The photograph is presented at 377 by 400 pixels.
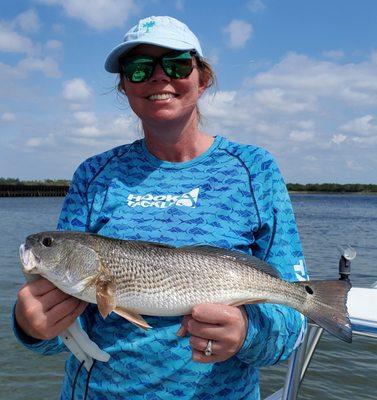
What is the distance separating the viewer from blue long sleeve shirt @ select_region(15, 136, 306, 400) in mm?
2484

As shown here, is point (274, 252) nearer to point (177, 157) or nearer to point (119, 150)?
point (177, 157)

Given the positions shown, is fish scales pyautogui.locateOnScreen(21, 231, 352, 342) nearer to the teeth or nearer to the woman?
the woman

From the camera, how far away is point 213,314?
2.22 m

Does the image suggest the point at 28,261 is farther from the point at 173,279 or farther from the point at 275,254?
the point at 275,254

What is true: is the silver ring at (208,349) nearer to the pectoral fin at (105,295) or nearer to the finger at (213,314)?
the finger at (213,314)

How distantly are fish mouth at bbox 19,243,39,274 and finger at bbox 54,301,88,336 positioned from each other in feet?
0.94

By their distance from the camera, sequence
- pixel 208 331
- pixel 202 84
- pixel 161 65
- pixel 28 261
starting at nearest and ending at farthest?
pixel 208 331 < pixel 28 261 < pixel 161 65 < pixel 202 84

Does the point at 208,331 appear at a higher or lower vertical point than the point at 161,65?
lower

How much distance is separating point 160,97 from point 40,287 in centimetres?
119

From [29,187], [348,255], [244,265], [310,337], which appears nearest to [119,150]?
[244,265]

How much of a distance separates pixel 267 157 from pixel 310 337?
184 cm

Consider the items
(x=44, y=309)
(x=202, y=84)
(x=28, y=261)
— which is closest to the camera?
(x=44, y=309)

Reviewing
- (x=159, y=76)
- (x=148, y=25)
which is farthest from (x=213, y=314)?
(x=148, y=25)

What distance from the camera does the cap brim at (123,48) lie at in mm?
2687
